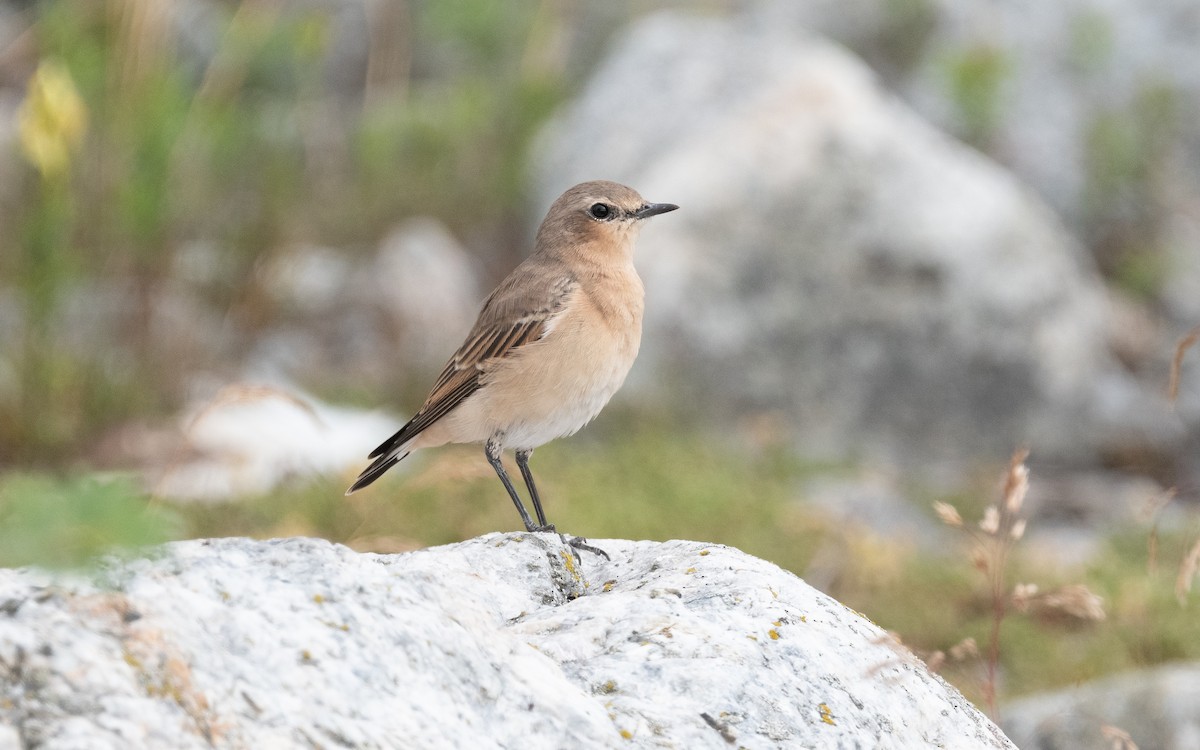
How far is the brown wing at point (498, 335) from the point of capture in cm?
523

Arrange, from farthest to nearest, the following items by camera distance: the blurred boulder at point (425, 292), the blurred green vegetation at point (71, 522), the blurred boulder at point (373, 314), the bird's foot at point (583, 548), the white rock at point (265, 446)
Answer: the blurred boulder at point (425, 292) → the blurred boulder at point (373, 314) → the white rock at point (265, 446) → the bird's foot at point (583, 548) → the blurred green vegetation at point (71, 522)

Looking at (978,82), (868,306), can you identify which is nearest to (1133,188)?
(978,82)

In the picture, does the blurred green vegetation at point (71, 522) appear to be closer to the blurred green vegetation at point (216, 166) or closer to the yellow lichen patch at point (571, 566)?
the yellow lichen patch at point (571, 566)

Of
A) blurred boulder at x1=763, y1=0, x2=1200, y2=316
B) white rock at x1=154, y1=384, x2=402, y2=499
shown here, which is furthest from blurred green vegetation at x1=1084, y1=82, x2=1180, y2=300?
white rock at x1=154, y1=384, x2=402, y2=499

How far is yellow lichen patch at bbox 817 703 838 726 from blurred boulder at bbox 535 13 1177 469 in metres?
8.21

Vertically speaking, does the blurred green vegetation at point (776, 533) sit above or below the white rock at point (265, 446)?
below

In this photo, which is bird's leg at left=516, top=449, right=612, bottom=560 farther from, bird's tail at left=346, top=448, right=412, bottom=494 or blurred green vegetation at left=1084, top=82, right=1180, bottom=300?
blurred green vegetation at left=1084, top=82, right=1180, bottom=300

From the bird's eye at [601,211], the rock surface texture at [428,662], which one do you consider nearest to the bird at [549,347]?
the bird's eye at [601,211]

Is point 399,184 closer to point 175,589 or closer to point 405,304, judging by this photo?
point 405,304

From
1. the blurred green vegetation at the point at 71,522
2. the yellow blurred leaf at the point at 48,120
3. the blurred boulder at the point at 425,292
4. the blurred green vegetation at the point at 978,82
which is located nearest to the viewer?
the blurred green vegetation at the point at 71,522

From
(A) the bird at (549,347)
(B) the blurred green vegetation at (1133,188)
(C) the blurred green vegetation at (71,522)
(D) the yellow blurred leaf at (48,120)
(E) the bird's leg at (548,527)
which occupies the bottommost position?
(B) the blurred green vegetation at (1133,188)

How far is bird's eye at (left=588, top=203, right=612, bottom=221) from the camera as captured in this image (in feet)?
18.0

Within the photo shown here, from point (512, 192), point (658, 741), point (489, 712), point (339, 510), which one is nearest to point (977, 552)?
point (658, 741)

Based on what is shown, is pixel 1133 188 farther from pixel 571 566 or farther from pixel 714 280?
pixel 571 566
